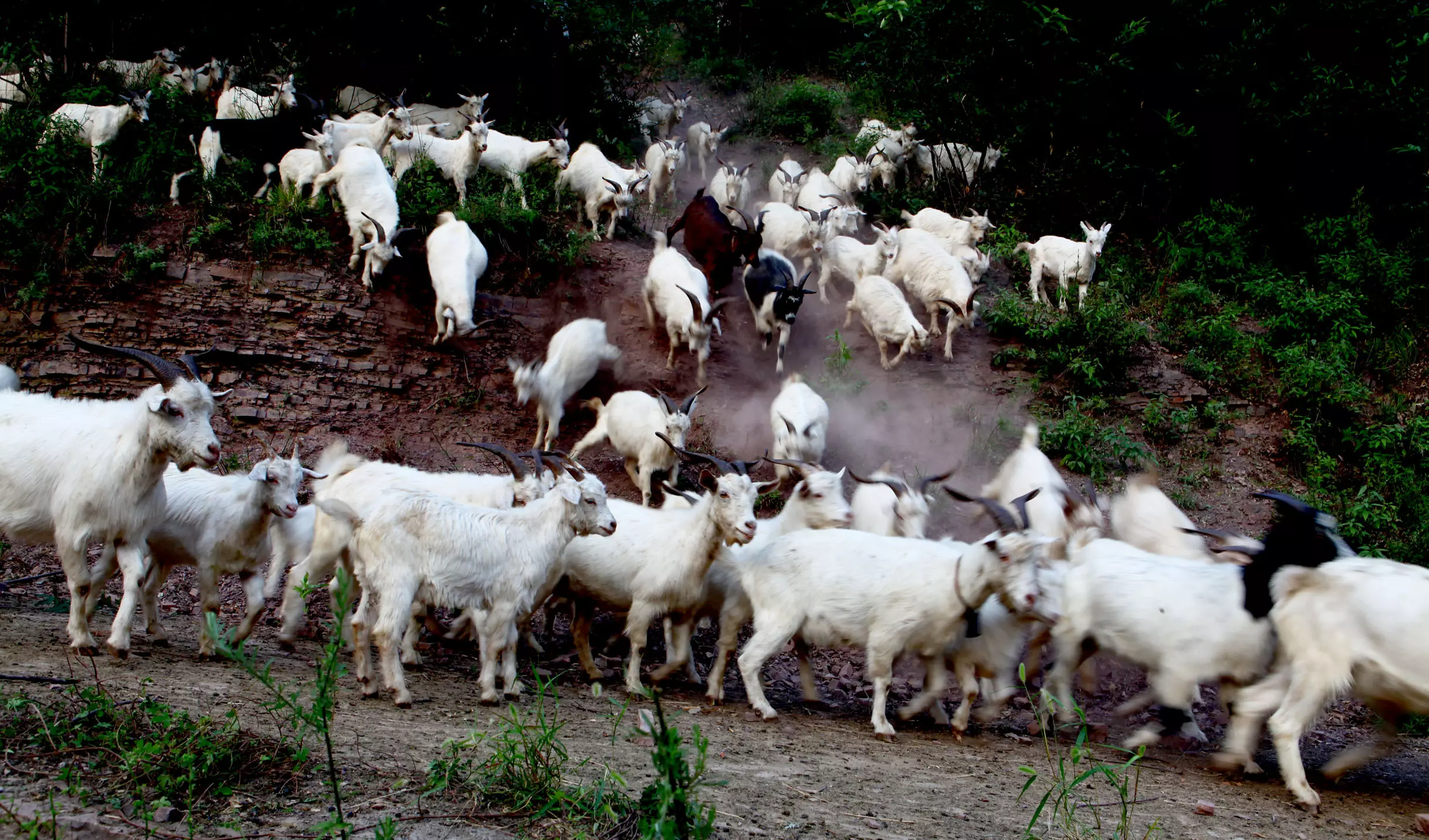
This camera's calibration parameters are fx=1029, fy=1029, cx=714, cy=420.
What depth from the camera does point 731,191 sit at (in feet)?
52.4

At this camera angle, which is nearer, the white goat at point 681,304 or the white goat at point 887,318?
the white goat at point 681,304

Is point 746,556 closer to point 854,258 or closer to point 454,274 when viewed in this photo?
point 454,274

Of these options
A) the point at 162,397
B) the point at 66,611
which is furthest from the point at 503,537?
the point at 66,611

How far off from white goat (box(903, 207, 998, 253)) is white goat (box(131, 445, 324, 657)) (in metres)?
9.48

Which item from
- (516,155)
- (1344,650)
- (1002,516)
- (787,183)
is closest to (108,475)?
(1002,516)

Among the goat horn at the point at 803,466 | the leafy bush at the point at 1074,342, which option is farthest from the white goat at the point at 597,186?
the goat horn at the point at 803,466

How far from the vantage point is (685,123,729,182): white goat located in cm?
1933

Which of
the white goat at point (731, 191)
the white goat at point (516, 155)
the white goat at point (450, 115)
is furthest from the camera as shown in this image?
the white goat at point (731, 191)

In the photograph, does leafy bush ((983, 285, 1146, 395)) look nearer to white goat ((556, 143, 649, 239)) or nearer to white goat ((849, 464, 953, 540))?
white goat ((849, 464, 953, 540))

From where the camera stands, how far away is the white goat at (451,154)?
12.5 meters

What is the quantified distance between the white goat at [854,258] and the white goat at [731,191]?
7.46ft

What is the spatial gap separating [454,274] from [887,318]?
187 inches

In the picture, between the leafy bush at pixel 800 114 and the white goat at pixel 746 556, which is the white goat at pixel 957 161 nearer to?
the leafy bush at pixel 800 114

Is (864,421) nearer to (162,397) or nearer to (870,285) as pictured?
(870,285)
